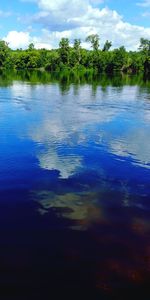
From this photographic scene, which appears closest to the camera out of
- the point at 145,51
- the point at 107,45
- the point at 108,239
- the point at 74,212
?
the point at 108,239

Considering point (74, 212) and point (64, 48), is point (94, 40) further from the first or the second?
point (74, 212)

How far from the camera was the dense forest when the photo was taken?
553ft

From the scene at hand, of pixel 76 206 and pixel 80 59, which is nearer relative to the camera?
pixel 76 206

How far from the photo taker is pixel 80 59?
579 feet

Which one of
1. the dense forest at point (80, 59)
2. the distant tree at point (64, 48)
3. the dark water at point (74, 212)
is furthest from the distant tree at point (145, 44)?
the dark water at point (74, 212)

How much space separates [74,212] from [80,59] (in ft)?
555

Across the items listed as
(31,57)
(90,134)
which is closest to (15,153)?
(90,134)

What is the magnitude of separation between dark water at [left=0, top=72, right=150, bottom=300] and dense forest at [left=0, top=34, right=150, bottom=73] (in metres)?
146

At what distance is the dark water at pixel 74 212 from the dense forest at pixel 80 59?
145722 millimetres

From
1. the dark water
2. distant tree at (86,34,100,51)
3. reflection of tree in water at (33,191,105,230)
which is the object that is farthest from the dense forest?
reflection of tree in water at (33,191,105,230)

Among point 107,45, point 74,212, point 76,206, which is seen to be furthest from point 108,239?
point 107,45

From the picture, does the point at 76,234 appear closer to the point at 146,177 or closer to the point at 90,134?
the point at 146,177

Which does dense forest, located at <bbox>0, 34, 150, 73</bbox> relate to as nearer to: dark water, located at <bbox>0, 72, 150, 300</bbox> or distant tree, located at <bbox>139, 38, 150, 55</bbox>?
distant tree, located at <bbox>139, 38, 150, 55</bbox>

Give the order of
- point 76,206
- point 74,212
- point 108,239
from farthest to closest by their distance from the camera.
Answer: point 76,206, point 74,212, point 108,239
